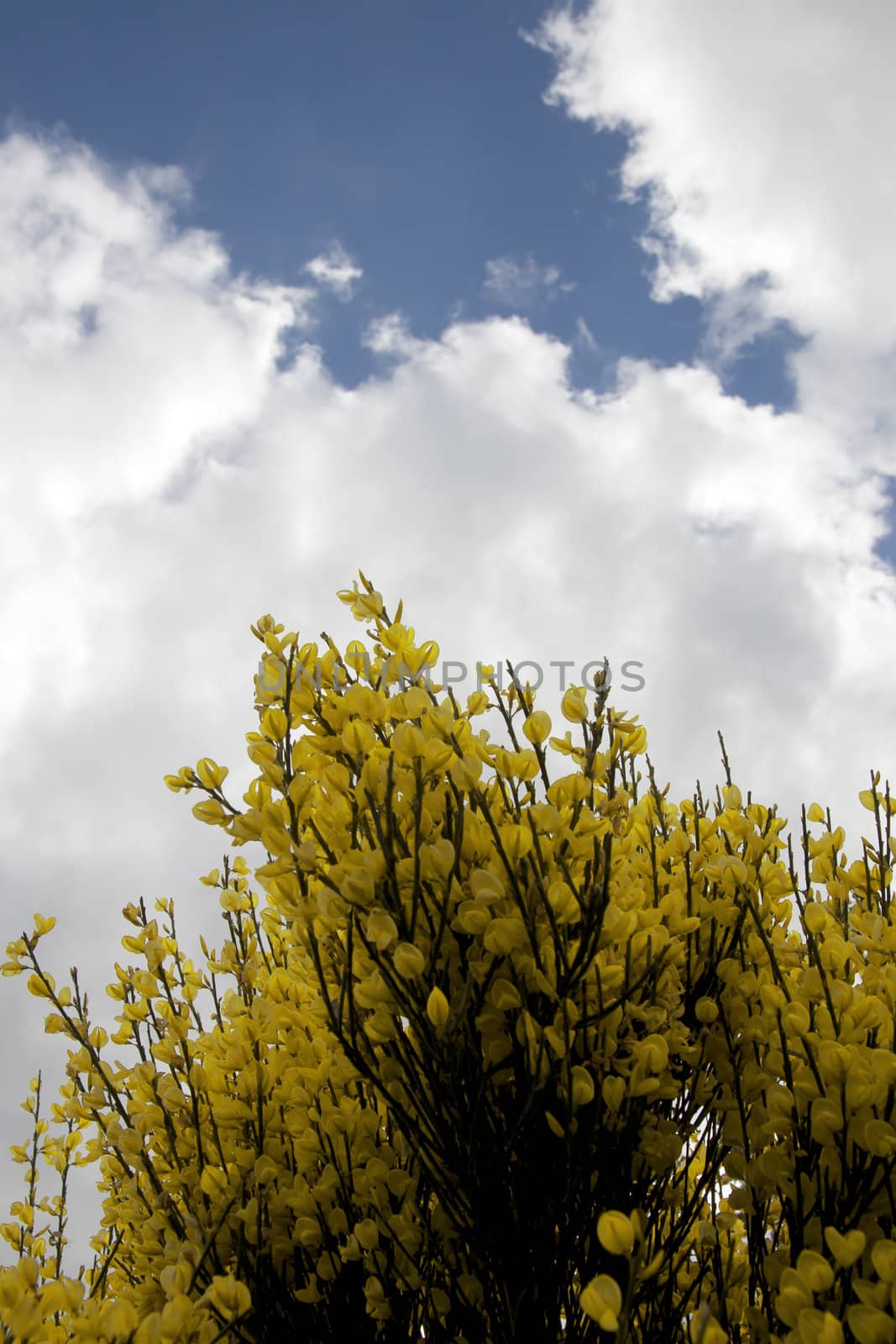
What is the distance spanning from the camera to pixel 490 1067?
5.44 ft

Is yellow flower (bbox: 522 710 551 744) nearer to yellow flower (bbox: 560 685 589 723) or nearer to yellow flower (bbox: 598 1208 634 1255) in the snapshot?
yellow flower (bbox: 560 685 589 723)

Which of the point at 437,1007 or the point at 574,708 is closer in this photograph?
the point at 437,1007

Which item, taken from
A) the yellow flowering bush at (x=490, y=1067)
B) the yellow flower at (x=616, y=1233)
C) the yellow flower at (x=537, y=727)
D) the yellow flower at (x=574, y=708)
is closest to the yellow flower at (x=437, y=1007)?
the yellow flowering bush at (x=490, y=1067)

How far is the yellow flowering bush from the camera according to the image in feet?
5.21

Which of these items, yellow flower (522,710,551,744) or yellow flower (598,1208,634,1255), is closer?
yellow flower (598,1208,634,1255)

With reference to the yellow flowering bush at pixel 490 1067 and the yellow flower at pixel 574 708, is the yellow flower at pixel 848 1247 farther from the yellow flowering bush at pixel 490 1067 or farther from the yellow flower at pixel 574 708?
the yellow flower at pixel 574 708

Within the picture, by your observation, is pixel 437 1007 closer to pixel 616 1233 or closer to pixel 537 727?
pixel 616 1233

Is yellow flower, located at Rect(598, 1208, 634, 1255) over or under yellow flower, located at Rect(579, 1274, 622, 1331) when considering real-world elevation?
over

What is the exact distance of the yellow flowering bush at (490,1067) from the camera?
1.59 m

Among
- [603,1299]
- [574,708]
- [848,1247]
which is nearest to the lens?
[603,1299]

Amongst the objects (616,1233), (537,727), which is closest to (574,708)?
(537,727)

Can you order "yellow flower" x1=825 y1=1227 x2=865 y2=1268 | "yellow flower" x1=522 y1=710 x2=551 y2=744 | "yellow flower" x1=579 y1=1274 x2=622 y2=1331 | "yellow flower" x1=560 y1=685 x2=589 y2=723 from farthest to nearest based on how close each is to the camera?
"yellow flower" x1=560 y1=685 x2=589 y2=723 < "yellow flower" x1=522 y1=710 x2=551 y2=744 < "yellow flower" x1=825 y1=1227 x2=865 y2=1268 < "yellow flower" x1=579 y1=1274 x2=622 y2=1331

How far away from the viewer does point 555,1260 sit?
1725 millimetres

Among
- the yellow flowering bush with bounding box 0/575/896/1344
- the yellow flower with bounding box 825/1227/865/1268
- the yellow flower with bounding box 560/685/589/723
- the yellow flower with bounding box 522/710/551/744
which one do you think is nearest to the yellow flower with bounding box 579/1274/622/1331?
the yellow flowering bush with bounding box 0/575/896/1344
